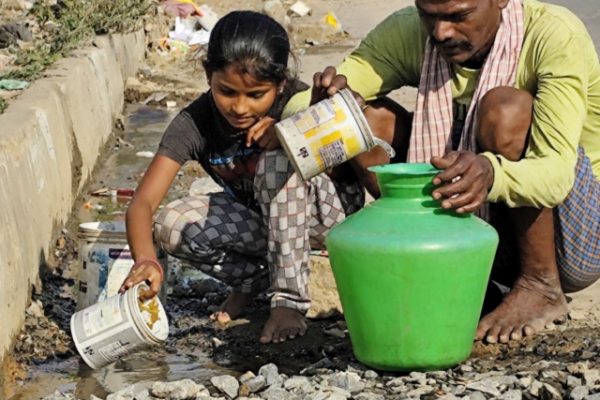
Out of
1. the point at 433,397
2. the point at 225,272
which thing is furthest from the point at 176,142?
the point at 433,397

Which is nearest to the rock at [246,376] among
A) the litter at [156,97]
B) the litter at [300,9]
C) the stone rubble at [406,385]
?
the stone rubble at [406,385]

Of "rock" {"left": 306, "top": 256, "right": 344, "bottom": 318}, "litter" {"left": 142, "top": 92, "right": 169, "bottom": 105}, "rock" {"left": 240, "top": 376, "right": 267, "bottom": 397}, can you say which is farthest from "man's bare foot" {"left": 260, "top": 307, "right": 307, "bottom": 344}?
"litter" {"left": 142, "top": 92, "right": 169, "bottom": 105}

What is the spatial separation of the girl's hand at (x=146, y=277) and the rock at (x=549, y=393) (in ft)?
3.94

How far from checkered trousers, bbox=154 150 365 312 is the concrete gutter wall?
0.55m

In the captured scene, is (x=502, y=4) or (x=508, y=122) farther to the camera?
(x=502, y=4)

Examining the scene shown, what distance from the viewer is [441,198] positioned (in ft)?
9.41

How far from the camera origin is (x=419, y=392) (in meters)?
2.87

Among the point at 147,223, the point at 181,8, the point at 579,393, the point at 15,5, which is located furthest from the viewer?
the point at 181,8

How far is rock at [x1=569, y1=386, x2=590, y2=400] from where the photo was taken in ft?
8.87

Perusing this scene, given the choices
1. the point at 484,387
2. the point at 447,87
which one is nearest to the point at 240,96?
the point at 447,87

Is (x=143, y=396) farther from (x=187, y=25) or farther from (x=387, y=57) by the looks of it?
(x=187, y=25)

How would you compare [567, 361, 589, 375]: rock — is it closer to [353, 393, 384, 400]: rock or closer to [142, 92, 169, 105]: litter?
[353, 393, 384, 400]: rock

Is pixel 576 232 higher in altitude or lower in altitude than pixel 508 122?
lower

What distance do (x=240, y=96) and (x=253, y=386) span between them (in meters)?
1.01
